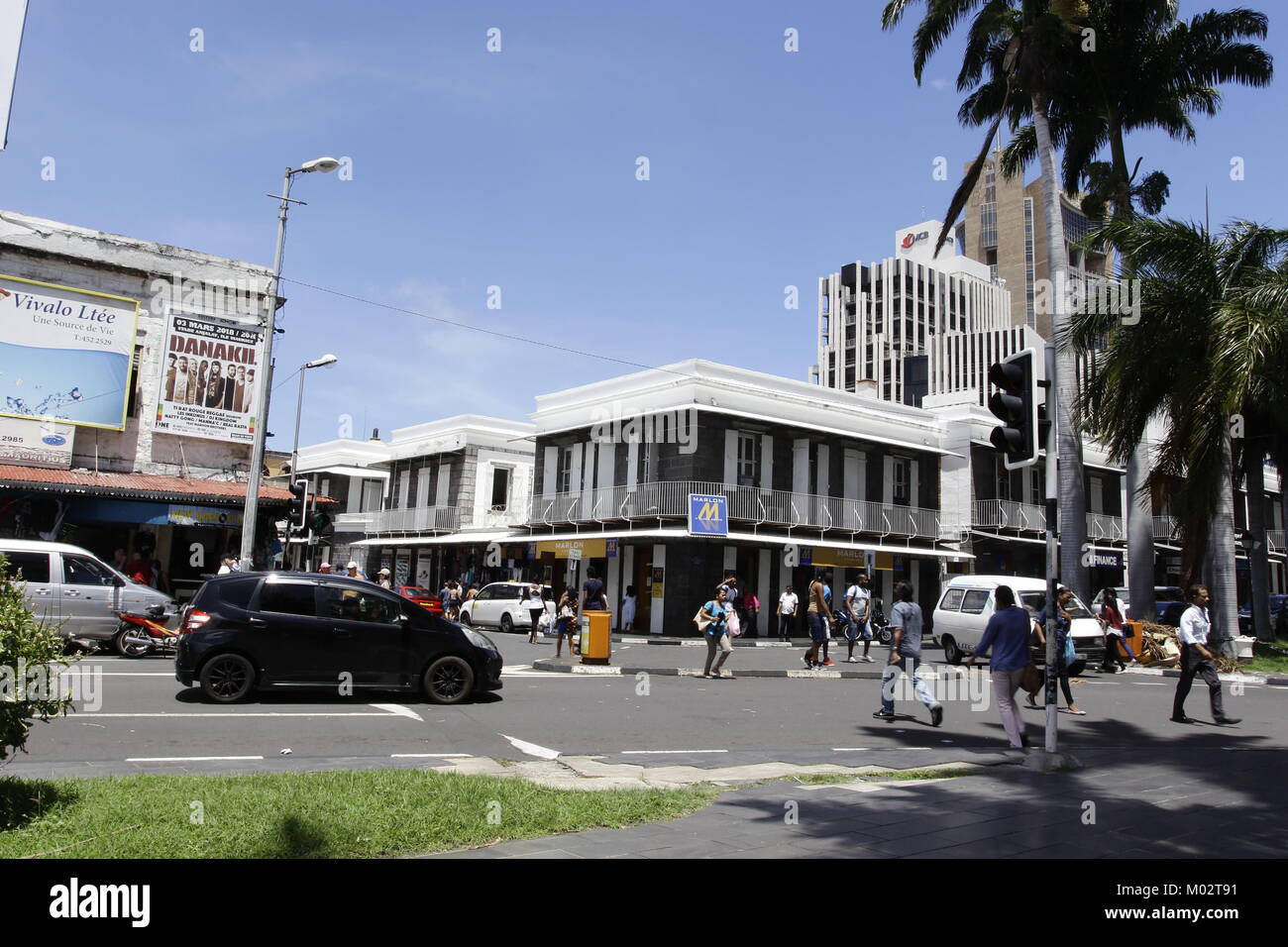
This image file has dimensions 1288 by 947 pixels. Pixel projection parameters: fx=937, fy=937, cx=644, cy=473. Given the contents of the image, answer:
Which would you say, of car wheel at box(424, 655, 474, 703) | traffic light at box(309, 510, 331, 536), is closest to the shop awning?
traffic light at box(309, 510, 331, 536)

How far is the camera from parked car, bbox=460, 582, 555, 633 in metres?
30.7

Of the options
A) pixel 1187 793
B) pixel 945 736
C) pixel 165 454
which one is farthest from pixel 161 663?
pixel 1187 793

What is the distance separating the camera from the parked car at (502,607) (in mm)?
30656

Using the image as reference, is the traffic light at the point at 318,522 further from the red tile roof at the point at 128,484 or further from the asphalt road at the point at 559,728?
the asphalt road at the point at 559,728

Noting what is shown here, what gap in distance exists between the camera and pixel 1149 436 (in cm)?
4191

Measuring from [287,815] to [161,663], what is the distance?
11.0m

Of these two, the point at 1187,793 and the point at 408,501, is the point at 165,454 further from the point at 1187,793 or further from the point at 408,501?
the point at 1187,793

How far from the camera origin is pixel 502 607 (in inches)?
1224

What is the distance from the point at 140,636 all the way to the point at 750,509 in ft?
61.0

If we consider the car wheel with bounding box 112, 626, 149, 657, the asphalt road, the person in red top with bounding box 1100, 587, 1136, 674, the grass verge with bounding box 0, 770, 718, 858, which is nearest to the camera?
the grass verge with bounding box 0, 770, 718, 858

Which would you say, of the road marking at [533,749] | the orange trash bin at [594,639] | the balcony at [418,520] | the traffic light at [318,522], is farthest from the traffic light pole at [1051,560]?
the balcony at [418,520]

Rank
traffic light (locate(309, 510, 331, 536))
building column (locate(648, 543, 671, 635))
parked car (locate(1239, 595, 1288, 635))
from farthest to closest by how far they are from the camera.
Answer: parked car (locate(1239, 595, 1288, 635)) → building column (locate(648, 543, 671, 635)) → traffic light (locate(309, 510, 331, 536))

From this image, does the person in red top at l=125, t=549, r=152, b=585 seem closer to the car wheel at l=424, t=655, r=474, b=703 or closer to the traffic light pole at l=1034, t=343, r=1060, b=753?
the car wheel at l=424, t=655, r=474, b=703

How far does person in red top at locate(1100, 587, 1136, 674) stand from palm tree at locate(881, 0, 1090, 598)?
8.80ft
